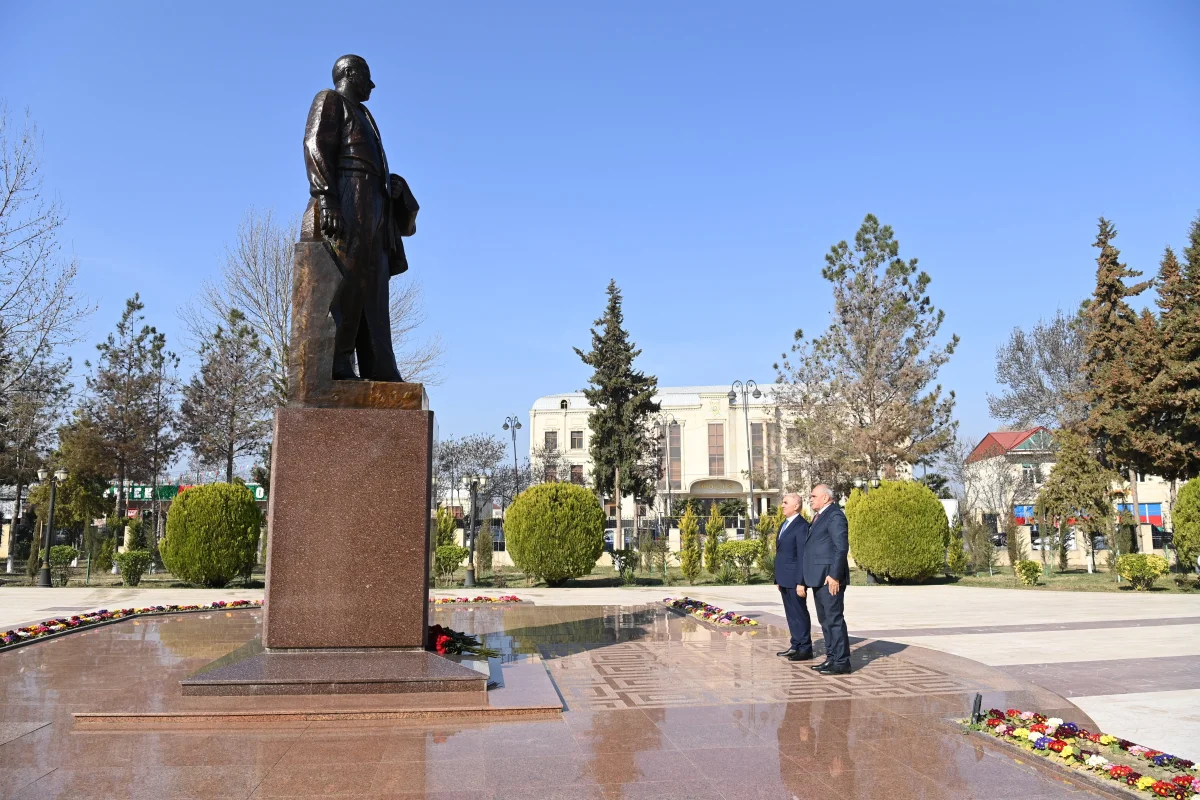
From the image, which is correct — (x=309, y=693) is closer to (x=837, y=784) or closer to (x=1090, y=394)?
(x=837, y=784)

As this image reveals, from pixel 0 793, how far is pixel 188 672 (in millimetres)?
2855

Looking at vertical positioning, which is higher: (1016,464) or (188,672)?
(1016,464)

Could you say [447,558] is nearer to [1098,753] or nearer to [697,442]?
[1098,753]

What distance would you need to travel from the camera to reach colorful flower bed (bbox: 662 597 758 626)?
32.0ft

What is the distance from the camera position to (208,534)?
56.9ft

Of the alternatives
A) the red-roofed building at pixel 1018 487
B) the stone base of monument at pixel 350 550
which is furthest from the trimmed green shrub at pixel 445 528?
the red-roofed building at pixel 1018 487

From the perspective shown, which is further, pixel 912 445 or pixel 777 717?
pixel 912 445

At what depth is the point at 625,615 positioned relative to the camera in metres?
11.3

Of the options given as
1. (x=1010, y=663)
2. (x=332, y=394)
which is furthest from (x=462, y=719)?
(x=1010, y=663)

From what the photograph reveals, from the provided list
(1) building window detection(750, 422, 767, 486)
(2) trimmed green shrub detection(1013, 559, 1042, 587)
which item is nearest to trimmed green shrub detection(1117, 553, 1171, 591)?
(2) trimmed green shrub detection(1013, 559, 1042, 587)

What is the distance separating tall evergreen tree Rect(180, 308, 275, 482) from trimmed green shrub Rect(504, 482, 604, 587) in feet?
41.8

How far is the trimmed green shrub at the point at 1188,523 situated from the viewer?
1681 centimetres

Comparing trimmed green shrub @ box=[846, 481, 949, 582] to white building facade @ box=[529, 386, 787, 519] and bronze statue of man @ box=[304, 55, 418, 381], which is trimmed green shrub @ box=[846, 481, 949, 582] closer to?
bronze statue of man @ box=[304, 55, 418, 381]

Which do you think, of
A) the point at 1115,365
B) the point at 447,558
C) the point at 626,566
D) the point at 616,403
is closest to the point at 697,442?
the point at 616,403
